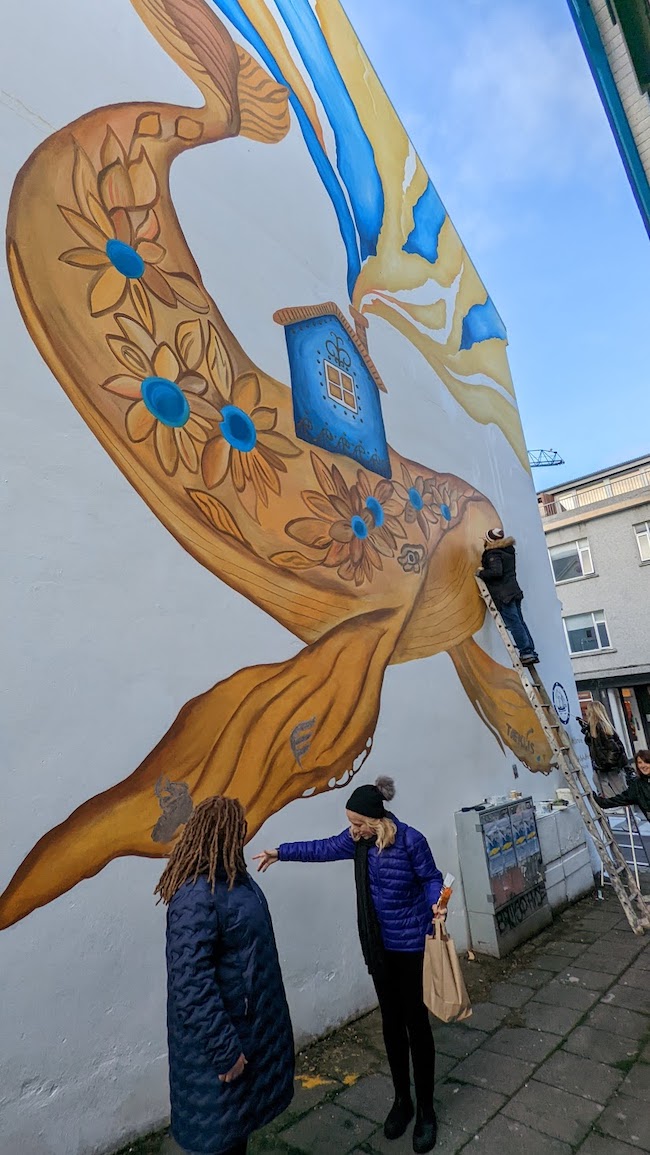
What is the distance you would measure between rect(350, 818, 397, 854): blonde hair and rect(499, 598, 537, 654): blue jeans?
481 centimetres

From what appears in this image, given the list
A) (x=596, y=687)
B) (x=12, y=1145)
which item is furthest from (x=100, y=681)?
(x=596, y=687)

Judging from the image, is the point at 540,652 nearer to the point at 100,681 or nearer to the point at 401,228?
the point at 401,228

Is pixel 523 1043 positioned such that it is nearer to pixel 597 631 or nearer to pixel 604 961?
pixel 604 961

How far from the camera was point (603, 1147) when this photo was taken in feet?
9.23

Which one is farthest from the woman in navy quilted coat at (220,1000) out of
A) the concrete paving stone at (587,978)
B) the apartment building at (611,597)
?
the apartment building at (611,597)

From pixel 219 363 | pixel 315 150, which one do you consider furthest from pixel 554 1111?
pixel 315 150

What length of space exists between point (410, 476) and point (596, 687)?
17006 mm

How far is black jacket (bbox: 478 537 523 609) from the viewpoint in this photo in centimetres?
743

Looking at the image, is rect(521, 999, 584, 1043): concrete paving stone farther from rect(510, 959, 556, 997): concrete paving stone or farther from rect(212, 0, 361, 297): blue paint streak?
rect(212, 0, 361, 297): blue paint streak

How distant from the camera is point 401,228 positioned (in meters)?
7.62

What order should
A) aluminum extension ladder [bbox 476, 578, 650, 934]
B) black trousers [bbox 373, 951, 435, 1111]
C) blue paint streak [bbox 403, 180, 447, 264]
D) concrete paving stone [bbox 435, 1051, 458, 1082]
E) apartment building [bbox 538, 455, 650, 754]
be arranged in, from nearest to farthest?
black trousers [bbox 373, 951, 435, 1111] < concrete paving stone [bbox 435, 1051, 458, 1082] < aluminum extension ladder [bbox 476, 578, 650, 934] < blue paint streak [bbox 403, 180, 447, 264] < apartment building [bbox 538, 455, 650, 754]

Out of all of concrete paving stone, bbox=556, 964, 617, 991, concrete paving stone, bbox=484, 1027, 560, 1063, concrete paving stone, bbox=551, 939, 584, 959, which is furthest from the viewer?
concrete paving stone, bbox=551, 939, 584, 959

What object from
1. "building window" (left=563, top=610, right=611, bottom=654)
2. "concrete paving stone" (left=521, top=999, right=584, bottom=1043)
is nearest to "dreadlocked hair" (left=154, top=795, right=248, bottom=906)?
"concrete paving stone" (left=521, top=999, right=584, bottom=1043)

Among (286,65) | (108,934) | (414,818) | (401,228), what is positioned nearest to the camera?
(108,934)
